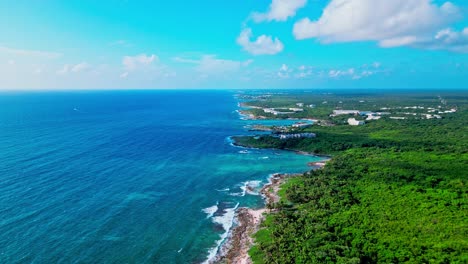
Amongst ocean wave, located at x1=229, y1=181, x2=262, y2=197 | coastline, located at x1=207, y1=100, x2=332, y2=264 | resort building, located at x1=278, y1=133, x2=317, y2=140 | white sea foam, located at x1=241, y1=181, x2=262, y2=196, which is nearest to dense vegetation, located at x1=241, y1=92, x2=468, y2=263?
coastline, located at x1=207, y1=100, x2=332, y2=264

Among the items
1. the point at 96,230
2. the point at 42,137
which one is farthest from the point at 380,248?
the point at 42,137

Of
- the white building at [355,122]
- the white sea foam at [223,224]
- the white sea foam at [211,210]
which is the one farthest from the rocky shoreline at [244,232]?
the white building at [355,122]

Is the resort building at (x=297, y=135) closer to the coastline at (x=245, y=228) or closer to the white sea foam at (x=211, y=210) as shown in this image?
the coastline at (x=245, y=228)

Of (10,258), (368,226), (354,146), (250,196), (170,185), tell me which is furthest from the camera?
(354,146)

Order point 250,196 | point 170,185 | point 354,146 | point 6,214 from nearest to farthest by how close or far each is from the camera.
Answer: point 6,214, point 250,196, point 170,185, point 354,146

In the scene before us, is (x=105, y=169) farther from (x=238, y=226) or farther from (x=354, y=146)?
(x=354, y=146)

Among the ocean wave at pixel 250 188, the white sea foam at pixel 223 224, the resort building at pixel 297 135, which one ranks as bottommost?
the white sea foam at pixel 223 224

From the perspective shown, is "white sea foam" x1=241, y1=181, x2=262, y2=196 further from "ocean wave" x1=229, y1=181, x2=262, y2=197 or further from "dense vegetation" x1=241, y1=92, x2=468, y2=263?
"dense vegetation" x1=241, y1=92, x2=468, y2=263

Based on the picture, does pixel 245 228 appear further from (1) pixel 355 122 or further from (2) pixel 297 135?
(1) pixel 355 122
